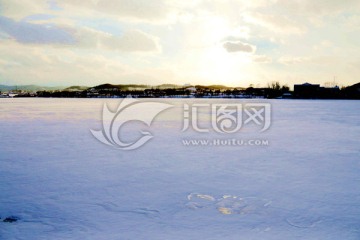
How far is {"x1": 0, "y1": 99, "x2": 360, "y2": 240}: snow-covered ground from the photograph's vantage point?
→ 11.3 ft

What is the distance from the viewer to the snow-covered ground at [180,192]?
11.3ft

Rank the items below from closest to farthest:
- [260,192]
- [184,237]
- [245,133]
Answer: [184,237] < [260,192] < [245,133]

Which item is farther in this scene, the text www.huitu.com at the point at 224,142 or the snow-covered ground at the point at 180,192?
the text www.huitu.com at the point at 224,142

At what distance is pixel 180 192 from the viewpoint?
4.64m

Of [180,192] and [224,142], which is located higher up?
[224,142]

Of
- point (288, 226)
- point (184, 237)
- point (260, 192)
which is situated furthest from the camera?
point (260, 192)

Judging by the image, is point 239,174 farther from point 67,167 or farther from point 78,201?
point 67,167

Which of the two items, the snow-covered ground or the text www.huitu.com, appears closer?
the snow-covered ground

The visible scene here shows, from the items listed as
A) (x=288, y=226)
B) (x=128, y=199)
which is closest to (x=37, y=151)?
(x=128, y=199)

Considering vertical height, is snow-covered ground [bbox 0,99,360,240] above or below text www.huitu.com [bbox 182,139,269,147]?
below

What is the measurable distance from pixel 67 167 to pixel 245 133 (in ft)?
22.6

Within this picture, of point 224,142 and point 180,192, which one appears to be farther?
point 224,142

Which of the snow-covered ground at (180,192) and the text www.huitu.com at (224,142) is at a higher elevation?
the text www.huitu.com at (224,142)

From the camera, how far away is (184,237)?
324 cm
